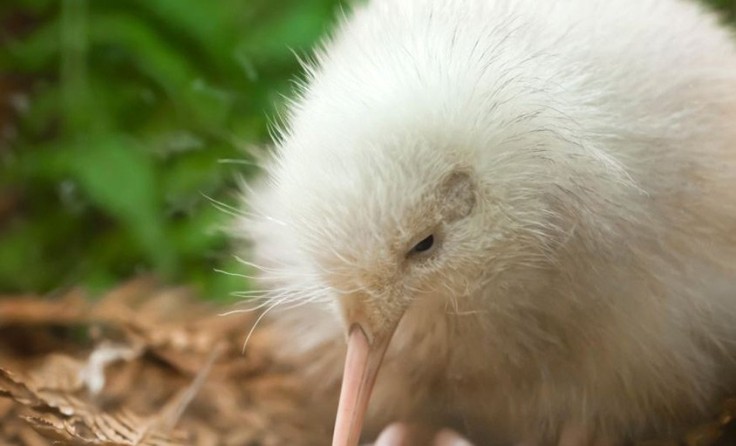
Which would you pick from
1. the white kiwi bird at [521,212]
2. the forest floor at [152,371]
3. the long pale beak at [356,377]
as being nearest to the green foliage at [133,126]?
the forest floor at [152,371]

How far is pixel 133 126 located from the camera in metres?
1.93

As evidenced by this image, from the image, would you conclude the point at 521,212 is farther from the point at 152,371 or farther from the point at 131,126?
the point at 131,126

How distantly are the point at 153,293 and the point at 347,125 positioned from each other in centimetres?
83

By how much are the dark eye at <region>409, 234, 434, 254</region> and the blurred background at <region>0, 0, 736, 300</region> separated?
0.72 m

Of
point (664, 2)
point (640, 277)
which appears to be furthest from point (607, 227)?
point (664, 2)

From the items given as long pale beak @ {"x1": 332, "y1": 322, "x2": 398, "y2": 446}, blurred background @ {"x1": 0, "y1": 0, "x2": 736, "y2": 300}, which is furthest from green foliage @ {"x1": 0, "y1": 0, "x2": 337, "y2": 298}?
long pale beak @ {"x1": 332, "y1": 322, "x2": 398, "y2": 446}

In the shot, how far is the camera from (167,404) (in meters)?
1.44

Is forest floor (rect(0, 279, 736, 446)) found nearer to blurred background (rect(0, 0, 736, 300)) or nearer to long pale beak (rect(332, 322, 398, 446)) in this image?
blurred background (rect(0, 0, 736, 300))

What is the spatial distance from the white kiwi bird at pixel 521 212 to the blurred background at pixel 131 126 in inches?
22.2

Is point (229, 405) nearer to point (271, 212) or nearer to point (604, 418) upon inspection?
point (271, 212)

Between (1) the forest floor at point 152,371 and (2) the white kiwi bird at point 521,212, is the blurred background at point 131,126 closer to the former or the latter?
(1) the forest floor at point 152,371

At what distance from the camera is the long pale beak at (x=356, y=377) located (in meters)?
1.03

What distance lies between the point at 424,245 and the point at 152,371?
669mm

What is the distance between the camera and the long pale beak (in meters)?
1.03
